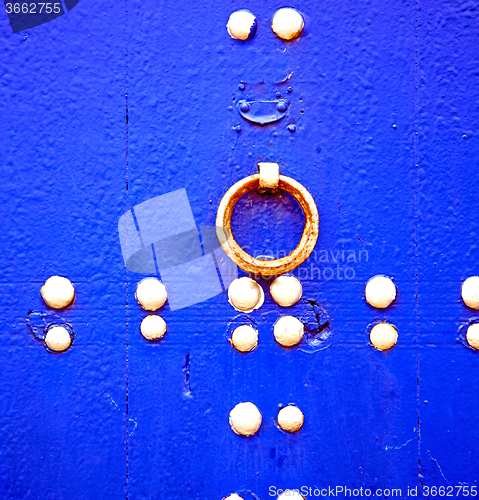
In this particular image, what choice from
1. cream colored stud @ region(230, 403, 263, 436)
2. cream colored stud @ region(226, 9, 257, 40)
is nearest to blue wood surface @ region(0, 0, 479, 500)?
cream colored stud @ region(230, 403, 263, 436)

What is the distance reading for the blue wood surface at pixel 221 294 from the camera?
100 centimetres

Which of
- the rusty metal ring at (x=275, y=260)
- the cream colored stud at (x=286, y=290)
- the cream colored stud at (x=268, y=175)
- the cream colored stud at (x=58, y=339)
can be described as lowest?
the cream colored stud at (x=58, y=339)

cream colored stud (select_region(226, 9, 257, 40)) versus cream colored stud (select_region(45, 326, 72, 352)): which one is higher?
cream colored stud (select_region(226, 9, 257, 40))

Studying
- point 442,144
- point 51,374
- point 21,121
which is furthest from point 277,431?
point 21,121

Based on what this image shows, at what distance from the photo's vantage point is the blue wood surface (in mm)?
998

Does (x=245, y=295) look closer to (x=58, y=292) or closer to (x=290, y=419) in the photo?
(x=290, y=419)

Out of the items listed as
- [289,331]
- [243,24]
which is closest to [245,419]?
[289,331]

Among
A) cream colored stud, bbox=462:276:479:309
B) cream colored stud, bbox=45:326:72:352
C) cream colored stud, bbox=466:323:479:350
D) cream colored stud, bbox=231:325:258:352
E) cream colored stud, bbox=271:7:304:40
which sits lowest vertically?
cream colored stud, bbox=466:323:479:350

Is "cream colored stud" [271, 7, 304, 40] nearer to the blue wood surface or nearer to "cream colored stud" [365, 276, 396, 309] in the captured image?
the blue wood surface

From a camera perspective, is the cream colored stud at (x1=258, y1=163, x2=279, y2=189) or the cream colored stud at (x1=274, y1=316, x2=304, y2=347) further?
the cream colored stud at (x1=274, y1=316, x2=304, y2=347)

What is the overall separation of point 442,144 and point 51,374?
4.13 feet

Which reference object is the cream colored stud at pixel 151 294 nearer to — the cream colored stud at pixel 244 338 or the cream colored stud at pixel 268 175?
the cream colored stud at pixel 244 338

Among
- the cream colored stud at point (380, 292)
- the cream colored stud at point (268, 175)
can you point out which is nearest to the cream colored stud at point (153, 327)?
the cream colored stud at point (268, 175)

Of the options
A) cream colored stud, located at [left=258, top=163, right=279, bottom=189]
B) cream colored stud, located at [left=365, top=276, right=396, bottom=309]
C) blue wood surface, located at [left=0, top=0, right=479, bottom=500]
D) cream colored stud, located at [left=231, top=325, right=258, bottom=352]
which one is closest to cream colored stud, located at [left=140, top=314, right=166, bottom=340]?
blue wood surface, located at [left=0, top=0, right=479, bottom=500]
